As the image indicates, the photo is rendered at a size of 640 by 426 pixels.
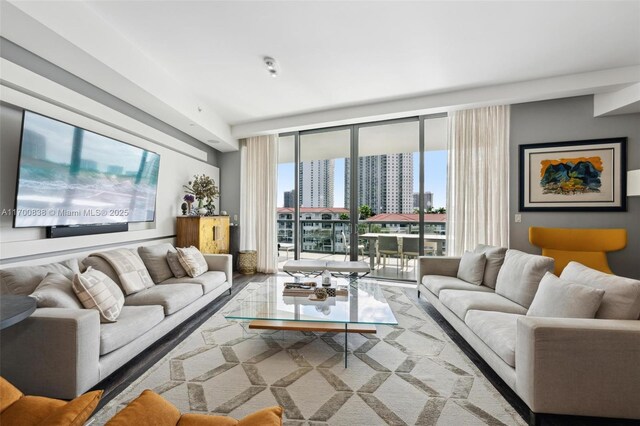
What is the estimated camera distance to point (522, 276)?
7.85ft

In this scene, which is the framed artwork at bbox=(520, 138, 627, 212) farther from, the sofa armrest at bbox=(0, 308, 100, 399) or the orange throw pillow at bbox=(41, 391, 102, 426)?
the sofa armrest at bbox=(0, 308, 100, 399)

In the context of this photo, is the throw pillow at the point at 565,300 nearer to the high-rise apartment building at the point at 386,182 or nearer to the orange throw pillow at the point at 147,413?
the orange throw pillow at the point at 147,413

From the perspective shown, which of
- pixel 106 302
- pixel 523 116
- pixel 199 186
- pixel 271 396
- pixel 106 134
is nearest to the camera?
pixel 271 396

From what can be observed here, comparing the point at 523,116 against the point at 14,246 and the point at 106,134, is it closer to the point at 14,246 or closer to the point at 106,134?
the point at 106,134

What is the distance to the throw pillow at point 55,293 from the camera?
5.69 ft

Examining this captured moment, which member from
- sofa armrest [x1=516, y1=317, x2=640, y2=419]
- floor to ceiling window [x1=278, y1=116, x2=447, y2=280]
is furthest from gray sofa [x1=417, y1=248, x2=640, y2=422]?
floor to ceiling window [x1=278, y1=116, x2=447, y2=280]

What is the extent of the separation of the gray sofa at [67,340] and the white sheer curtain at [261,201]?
2789 millimetres

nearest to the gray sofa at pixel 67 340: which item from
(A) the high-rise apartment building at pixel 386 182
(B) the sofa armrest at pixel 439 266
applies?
(B) the sofa armrest at pixel 439 266

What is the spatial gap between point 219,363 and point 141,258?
1756mm

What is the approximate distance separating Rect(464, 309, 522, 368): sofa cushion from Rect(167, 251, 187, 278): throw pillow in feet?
10.1

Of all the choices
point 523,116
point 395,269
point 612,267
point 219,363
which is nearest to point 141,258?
point 219,363

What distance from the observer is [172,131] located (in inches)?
162

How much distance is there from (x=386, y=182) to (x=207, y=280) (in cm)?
321

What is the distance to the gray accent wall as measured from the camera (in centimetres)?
335
